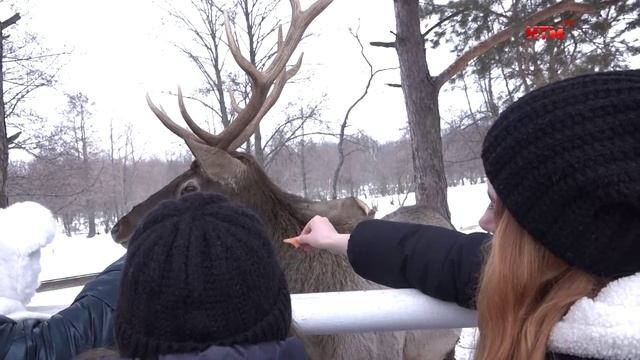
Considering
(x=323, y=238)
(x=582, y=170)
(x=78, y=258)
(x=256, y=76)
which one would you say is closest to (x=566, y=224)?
(x=582, y=170)

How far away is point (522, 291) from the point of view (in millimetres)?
1176

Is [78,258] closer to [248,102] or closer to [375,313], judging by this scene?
[248,102]

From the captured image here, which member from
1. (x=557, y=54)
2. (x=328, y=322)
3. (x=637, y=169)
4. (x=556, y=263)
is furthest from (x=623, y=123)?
(x=557, y=54)

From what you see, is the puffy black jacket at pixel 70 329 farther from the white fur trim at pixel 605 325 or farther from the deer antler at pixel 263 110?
the deer antler at pixel 263 110

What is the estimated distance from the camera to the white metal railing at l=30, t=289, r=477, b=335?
149 centimetres

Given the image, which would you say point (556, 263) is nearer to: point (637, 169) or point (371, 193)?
point (637, 169)

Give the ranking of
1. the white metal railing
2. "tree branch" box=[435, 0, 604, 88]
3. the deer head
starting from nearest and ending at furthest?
the white metal railing
the deer head
"tree branch" box=[435, 0, 604, 88]

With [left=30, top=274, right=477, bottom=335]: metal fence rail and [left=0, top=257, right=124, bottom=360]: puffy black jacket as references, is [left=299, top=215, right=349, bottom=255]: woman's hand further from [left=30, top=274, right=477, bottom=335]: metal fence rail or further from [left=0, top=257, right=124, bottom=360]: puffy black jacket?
[left=0, top=257, right=124, bottom=360]: puffy black jacket

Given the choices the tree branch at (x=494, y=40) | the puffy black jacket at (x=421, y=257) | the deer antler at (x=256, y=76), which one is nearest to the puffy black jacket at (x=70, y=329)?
the puffy black jacket at (x=421, y=257)

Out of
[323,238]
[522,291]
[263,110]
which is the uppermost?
[263,110]

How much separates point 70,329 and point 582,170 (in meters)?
1.61

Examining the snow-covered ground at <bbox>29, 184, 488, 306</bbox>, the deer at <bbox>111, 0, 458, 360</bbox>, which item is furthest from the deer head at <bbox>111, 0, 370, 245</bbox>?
the snow-covered ground at <bbox>29, 184, 488, 306</bbox>

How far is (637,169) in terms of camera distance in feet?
3.23

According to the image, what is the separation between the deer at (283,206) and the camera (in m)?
3.94
